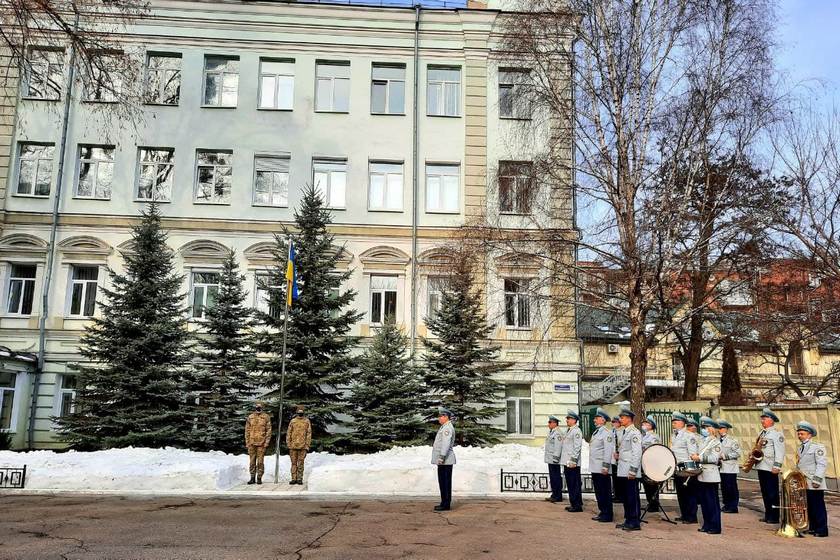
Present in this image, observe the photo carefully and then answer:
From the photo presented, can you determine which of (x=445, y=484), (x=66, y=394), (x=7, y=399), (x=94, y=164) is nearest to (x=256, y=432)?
(x=445, y=484)

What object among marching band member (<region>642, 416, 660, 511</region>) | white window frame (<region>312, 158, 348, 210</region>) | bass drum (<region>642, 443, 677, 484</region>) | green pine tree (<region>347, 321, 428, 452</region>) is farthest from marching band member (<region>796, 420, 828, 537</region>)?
white window frame (<region>312, 158, 348, 210</region>)

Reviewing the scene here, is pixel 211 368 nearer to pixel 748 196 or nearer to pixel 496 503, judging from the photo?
pixel 496 503

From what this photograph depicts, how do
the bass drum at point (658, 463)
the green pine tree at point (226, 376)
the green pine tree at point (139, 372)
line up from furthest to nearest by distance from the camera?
the green pine tree at point (226, 376), the green pine tree at point (139, 372), the bass drum at point (658, 463)

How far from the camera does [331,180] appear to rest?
25.2 m

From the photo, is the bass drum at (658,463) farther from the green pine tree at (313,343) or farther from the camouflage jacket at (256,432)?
the green pine tree at (313,343)

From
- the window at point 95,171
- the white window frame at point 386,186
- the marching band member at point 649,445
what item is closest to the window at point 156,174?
the window at point 95,171

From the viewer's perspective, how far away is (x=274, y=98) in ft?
84.2

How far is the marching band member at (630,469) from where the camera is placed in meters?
10.5

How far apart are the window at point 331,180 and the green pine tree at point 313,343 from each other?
15.7ft

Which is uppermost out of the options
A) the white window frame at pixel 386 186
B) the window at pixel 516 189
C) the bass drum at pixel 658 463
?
the white window frame at pixel 386 186

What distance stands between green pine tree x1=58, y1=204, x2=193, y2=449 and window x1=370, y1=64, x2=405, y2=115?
33.2ft

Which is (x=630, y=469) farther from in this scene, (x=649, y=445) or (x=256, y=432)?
(x=256, y=432)

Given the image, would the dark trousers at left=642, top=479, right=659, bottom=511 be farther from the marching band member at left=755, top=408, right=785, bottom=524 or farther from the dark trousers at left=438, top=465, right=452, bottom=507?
the dark trousers at left=438, top=465, right=452, bottom=507

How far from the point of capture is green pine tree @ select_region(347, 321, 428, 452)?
1878cm
